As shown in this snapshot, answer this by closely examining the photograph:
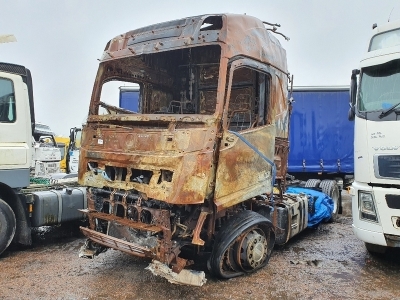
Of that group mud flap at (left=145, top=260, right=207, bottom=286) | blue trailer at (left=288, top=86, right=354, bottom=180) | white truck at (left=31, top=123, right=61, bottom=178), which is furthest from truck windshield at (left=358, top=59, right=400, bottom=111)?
white truck at (left=31, top=123, right=61, bottom=178)

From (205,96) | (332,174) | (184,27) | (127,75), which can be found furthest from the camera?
(332,174)

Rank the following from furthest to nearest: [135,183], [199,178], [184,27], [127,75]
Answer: [127,75], [184,27], [135,183], [199,178]

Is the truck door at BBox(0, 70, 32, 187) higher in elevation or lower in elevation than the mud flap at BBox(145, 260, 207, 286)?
higher

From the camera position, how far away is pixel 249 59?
4500 millimetres

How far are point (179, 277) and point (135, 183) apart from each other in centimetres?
111

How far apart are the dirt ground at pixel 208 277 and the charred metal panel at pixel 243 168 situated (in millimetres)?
1081

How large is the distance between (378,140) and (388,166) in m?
0.33

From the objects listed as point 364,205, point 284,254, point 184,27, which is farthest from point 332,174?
point 184,27

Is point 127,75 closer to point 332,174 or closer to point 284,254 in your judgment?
point 284,254

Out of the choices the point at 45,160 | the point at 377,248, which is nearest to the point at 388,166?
the point at 377,248

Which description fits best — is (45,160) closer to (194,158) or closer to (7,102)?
(7,102)

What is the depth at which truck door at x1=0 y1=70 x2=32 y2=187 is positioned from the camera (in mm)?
5332

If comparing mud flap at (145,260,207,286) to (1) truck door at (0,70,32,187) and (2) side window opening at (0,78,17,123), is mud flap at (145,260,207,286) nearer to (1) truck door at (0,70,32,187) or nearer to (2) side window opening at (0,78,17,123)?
(1) truck door at (0,70,32,187)

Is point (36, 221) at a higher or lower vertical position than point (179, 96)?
lower
